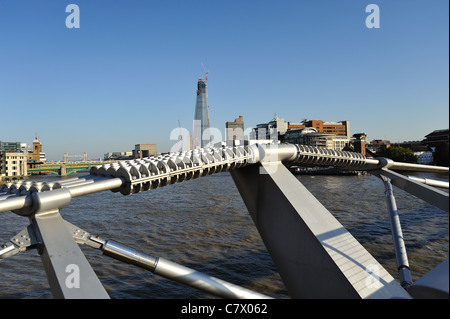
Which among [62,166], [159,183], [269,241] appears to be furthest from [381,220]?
[62,166]

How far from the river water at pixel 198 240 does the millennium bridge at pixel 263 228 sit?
6.91 ft

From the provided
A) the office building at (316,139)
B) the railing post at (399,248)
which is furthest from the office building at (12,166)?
the railing post at (399,248)

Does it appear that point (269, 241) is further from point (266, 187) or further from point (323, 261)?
point (323, 261)

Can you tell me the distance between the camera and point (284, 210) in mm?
8367

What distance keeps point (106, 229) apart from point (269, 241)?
47.3 feet

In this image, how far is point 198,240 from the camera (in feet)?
56.9

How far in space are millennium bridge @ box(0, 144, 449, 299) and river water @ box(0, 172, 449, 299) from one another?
2.11 meters

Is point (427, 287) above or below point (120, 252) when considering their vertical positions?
above

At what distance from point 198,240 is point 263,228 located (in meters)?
8.46

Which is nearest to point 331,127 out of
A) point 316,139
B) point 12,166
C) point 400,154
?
point 316,139

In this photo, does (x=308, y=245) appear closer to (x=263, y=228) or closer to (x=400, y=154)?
(x=263, y=228)

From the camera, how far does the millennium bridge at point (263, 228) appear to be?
426 cm
